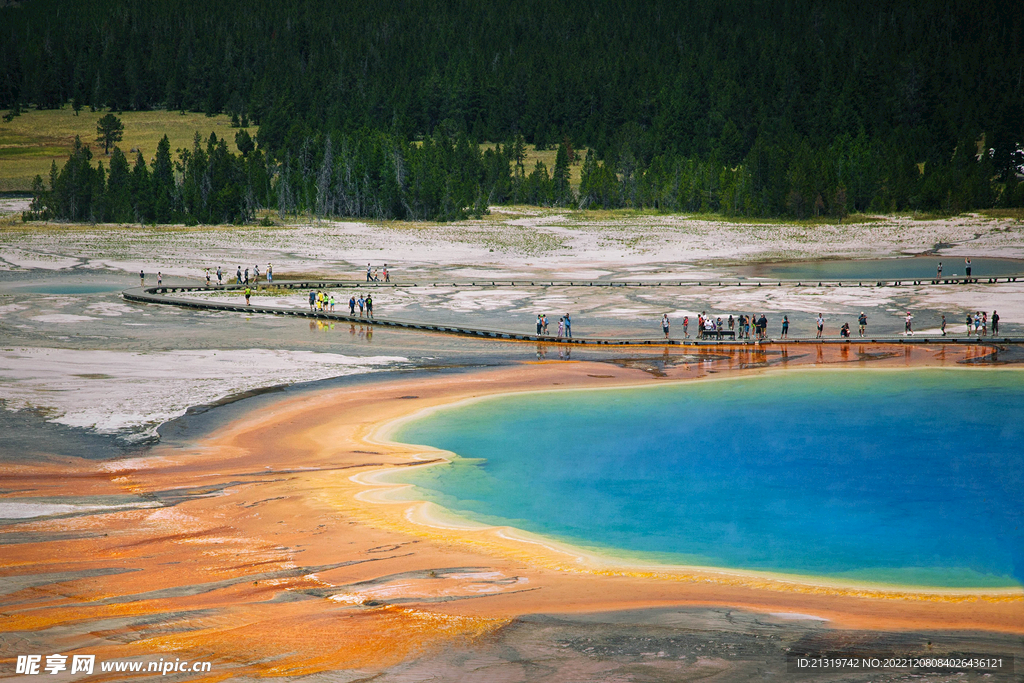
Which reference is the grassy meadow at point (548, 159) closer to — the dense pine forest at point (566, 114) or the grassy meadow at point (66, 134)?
the dense pine forest at point (566, 114)

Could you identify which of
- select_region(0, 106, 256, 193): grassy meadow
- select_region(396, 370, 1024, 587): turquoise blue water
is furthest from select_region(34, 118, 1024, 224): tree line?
select_region(396, 370, 1024, 587): turquoise blue water

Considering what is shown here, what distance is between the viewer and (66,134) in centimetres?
15388

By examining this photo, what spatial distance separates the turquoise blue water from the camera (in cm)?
1905

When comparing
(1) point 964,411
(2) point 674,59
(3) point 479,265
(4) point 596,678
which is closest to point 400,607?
(4) point 596,678

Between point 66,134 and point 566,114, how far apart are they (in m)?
80.7

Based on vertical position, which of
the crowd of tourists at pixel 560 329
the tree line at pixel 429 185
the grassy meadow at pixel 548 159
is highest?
the grassy meadow at pixel 548 159

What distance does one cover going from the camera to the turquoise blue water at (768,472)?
19047mm

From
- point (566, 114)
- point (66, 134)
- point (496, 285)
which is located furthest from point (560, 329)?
point (66, 134)

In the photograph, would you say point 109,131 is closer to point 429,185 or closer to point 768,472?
point 429,185

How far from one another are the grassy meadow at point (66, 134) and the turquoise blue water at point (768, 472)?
125828mm

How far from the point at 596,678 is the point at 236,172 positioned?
101387mm

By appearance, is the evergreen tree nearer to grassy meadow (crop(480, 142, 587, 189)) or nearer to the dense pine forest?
the dense pine forest

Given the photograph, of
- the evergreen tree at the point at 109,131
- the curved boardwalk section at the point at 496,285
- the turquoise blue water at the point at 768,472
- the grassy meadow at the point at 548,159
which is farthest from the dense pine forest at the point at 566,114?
the turquoise blue water at the point at 768,472

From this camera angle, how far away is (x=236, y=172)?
106750 millimetres
